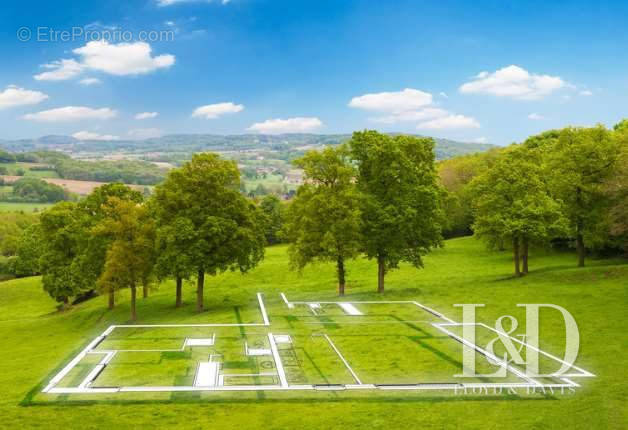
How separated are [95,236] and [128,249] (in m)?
6.18

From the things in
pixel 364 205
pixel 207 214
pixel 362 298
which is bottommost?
pixel 362 298

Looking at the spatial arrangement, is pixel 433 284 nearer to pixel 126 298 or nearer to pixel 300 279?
pixel 300 279

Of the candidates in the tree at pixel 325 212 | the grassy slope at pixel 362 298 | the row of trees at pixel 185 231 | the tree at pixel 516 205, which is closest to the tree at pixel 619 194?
the grassy slope at pixel 362 298

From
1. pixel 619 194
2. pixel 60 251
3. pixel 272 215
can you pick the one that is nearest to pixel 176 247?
pixel 60 251

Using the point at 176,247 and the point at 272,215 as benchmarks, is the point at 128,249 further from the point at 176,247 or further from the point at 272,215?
the point at 272,215

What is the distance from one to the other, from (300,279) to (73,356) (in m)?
36.5

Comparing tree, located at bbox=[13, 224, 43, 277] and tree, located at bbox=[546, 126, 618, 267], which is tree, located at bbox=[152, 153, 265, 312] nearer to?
tree, located at bbox=[546, 126, 618, 267]

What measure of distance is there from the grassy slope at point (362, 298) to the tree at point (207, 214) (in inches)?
177

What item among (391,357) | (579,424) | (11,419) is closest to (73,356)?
(11,419)

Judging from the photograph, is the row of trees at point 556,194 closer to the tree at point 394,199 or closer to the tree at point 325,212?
the tree at point 394,199

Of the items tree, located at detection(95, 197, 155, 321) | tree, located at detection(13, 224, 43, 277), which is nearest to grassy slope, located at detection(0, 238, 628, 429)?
tree, located at detection(95, 197, 155, 321)

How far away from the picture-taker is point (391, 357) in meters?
28.2

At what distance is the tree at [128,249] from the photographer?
44062 mm

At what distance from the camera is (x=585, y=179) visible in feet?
172
